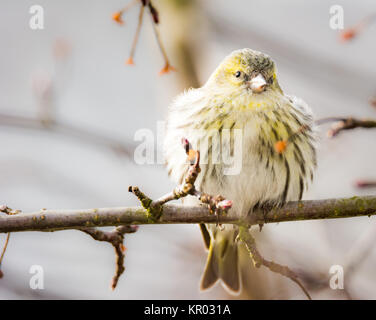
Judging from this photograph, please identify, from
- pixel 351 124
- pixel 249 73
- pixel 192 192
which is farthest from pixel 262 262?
pixel 249 73

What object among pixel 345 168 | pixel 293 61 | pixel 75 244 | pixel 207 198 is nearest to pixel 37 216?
pixel 207 198

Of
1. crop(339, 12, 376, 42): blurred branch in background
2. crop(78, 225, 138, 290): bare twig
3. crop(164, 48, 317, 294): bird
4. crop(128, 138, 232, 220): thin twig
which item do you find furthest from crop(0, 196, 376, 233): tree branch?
crop(339, 12, 376, 42): blurred branch in background

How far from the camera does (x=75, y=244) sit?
265 inches

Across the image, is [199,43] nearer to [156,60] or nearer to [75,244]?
[156,60]

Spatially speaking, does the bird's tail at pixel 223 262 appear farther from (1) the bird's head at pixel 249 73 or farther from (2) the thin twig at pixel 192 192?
(2) the thin twig at pixel 192 192

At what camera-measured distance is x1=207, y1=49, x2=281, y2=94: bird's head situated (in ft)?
12.8

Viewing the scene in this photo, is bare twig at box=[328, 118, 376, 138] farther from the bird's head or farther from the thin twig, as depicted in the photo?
the bird's head

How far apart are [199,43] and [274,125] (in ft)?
5.91

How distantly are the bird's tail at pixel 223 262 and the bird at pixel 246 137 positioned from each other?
532 millimetres

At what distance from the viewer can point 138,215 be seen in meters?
3.05

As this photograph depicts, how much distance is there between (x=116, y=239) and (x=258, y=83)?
59.4 inches

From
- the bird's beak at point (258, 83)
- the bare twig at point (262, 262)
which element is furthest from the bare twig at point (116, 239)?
the bird's beak at point (258, 83)

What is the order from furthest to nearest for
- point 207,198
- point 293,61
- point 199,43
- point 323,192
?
point 323,192, point 199,43, point 293,61, point 207,198

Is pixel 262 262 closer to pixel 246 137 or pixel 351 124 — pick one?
pixel 351 124
